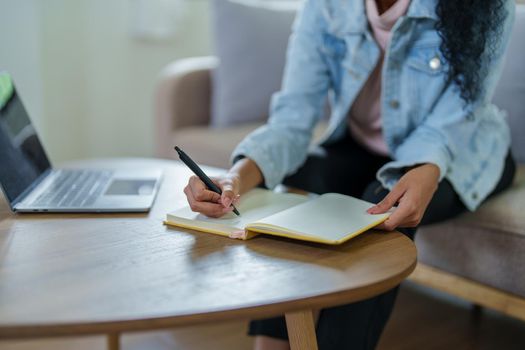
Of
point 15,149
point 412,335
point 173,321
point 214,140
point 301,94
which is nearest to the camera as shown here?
point 173,321

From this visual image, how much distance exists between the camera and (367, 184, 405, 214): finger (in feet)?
2.78

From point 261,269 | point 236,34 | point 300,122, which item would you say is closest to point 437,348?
point 300,122

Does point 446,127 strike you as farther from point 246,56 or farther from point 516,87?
point 246,56

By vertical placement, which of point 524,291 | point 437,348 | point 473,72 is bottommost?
point 437,348

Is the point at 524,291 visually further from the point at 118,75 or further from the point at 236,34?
the point at 118,75

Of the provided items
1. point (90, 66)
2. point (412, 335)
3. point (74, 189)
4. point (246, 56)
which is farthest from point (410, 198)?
point (90, 66)

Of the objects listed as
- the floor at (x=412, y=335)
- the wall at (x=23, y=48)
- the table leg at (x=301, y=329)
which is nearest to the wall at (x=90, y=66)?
the wall at (x=23, y=48)

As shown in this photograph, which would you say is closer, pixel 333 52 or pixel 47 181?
pixel 47 181

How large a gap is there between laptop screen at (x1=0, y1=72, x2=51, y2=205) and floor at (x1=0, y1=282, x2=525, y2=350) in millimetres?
462

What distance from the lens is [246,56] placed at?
1.95 metres

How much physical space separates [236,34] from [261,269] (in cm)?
137

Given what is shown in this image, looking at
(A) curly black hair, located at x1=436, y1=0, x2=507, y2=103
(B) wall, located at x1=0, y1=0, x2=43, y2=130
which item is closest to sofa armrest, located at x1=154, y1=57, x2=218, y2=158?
(B) wall, located at x1=0, y1=0, x2=43, y2=130

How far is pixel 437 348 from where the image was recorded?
1404 millimetres

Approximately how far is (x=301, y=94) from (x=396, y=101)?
176 mm
